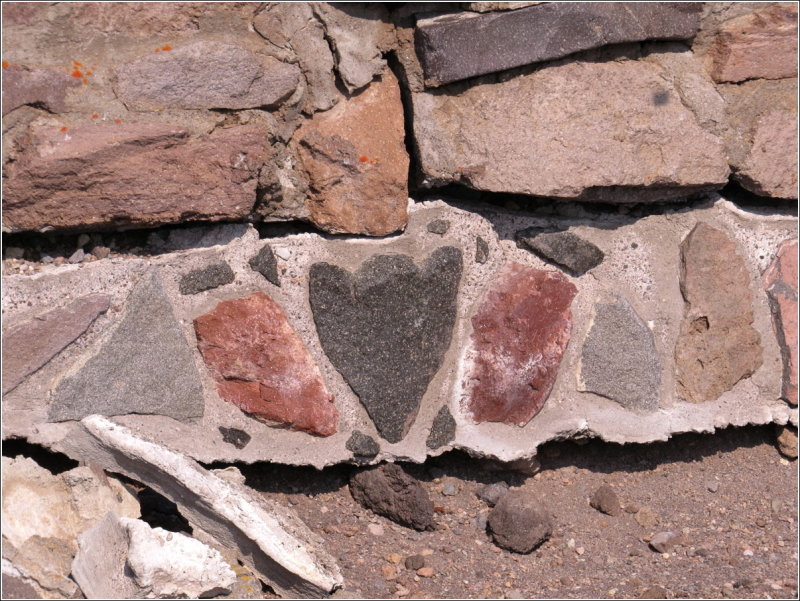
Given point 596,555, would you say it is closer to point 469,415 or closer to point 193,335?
point 469,415

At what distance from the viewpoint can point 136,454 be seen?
5.63ft

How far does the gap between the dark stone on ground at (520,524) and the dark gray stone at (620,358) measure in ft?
1.03

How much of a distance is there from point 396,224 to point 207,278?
410 millimetres

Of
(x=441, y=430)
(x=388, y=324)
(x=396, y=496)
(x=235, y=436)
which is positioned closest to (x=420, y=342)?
(x=388, y=324)

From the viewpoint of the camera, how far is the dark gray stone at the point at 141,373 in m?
1.75

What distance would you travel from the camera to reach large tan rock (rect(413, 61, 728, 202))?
193 cm

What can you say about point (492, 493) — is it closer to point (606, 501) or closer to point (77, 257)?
point (606, 501)

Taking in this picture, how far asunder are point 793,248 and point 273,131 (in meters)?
1.28

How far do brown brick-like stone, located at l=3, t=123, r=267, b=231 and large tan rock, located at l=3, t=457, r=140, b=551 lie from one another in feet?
1.47

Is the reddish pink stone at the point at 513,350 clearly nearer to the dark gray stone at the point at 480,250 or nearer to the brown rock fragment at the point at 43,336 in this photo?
the dark gray stone at the point at 480,250

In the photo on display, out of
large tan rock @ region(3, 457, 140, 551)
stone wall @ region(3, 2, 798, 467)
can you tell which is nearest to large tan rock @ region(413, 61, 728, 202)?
stone wall @ region(3, 2, 798, 467)

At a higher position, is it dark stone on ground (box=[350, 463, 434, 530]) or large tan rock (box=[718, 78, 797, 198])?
large tan rock (box=[718, 78, 797, 198])

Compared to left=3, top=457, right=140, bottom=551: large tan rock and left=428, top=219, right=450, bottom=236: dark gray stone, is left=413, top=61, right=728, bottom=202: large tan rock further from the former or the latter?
left=3, top=457, right=140, bottom=551: large tan rock

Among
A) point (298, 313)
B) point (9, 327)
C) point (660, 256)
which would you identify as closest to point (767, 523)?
point (660, 256)
